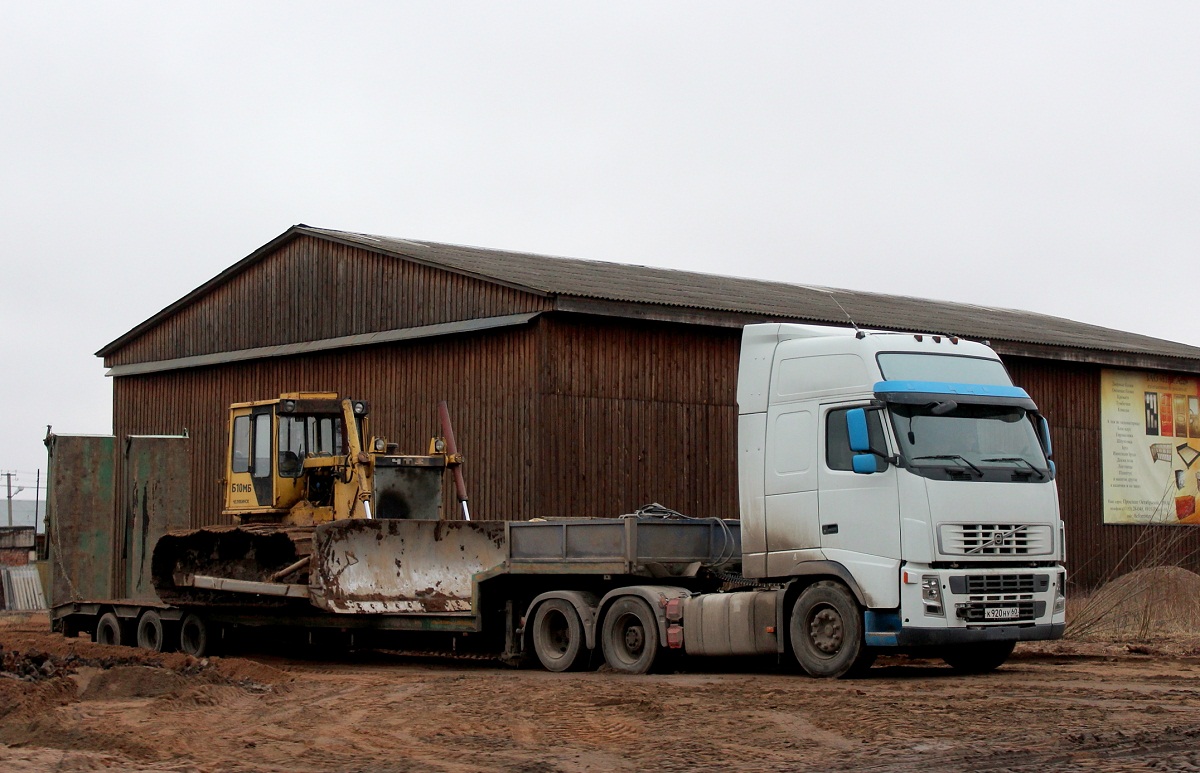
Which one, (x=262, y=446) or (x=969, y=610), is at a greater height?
(x=262, y=446)

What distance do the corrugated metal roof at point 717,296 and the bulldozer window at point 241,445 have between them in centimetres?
519

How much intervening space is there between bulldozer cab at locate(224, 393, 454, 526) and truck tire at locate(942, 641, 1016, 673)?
7.50m

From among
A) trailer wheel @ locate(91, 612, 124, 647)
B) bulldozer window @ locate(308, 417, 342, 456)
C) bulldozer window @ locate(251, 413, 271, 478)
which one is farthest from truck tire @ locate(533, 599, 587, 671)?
trailer wheel @ locate(91, 612, 124, 647)

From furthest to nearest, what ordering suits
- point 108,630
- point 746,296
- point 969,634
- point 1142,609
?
point 746,296, point 1142,609, point 108,630, point 969,634

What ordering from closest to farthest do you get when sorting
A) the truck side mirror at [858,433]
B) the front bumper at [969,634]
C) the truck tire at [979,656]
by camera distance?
the front bumper at [969,634] < the truck side mirror at [858,433] < the truck tire at [979,656]

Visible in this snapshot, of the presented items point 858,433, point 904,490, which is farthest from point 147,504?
point 904,490

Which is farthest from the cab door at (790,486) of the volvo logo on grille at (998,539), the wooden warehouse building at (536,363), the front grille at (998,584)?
the wooden warehouse building at (536,363)

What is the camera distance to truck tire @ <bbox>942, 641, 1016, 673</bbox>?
1521cm

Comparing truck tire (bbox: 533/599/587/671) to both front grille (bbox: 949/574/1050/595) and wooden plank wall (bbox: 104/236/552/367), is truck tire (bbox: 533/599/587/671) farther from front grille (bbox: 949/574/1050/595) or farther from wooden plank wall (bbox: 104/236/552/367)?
wooden plank wall (bbox: 104/236/552/367)

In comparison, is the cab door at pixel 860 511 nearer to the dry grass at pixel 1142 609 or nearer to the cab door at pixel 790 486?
the cab door at pixel 790 486

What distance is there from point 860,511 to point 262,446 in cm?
A: 951

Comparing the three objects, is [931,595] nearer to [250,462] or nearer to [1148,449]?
[250,462]

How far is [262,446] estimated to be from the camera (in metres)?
20.4

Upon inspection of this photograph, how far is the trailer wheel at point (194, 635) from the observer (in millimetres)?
19859
